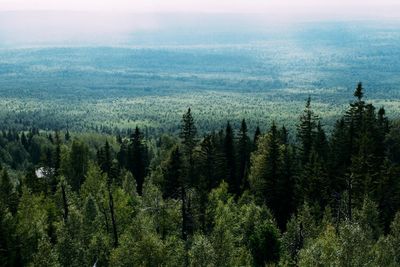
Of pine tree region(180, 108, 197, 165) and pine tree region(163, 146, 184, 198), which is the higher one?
pine tree region(180, 108, 197, 165)

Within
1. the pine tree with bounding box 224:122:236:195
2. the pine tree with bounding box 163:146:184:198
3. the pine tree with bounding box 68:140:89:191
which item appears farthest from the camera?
the pine tree with bounding box 68:140:89:191

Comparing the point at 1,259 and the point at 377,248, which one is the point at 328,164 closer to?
the point at 377,248

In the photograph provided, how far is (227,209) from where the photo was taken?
69.2 m

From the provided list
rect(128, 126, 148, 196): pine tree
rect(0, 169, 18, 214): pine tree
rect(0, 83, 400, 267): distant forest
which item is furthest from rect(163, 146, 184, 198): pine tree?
rect(128, 126, 148, 196): pine tree

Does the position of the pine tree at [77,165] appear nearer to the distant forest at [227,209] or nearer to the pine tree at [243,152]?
the distant forest at [227,209]

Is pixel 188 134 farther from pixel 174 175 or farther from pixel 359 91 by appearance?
pixel 359 91

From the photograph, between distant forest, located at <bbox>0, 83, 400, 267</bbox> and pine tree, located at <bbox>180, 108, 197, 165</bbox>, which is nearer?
distant forest, located at <bbox>0, 83, 400, 267</bbox>

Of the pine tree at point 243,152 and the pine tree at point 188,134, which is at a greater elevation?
the pine tree at point 188,134

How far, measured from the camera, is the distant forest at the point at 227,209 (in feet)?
182

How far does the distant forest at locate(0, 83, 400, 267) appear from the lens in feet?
182

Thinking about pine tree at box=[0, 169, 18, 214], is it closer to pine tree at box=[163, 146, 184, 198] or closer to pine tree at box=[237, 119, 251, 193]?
pine tree at box=[163, 146, 184, 198]

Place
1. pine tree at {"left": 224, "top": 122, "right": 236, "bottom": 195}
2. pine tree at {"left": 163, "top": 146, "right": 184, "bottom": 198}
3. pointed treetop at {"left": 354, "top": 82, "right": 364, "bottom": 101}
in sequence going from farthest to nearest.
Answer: pine tree at {"left": 224, "top": 122, "right": 236, "bottom": 195} → pointed treetop at {"left": 354, "top": 82, "right": 364, "bottom": 101} → pine tree at {"left": 163, "top": 146, "right": 184, "bottom": 198}

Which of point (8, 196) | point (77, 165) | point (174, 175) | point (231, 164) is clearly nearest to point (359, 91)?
point (231, 164)

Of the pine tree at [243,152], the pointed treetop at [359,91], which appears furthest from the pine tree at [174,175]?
the pointed treetop at [359,91]
